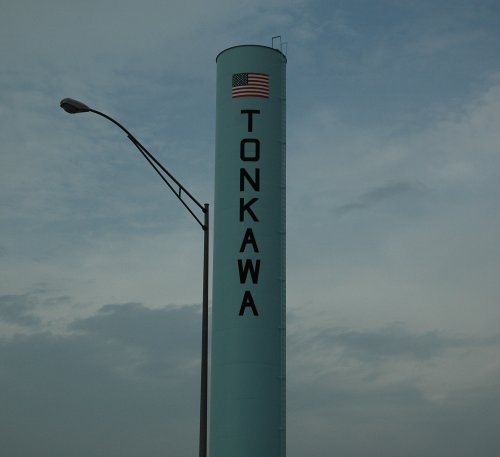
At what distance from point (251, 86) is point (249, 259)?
→ 7.63 meters

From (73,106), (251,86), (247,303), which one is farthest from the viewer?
(251,86)

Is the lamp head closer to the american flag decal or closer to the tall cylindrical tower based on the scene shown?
the tall cylindrical tower

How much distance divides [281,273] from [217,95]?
8.66 metres

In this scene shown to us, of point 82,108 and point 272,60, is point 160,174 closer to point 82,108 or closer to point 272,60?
point 82,108

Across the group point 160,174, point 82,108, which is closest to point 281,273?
point 160,174

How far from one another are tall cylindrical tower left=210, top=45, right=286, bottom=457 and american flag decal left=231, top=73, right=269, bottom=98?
0.04m

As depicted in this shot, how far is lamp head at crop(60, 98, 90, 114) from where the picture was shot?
2098 cm

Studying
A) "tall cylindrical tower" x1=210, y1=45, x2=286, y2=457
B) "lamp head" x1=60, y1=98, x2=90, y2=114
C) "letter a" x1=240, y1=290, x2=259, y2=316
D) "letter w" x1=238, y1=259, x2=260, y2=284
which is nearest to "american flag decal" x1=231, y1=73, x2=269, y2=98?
"tall cylindrical tower" x1=210, y1=45, x2=286, y2=457

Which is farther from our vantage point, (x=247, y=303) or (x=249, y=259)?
(x=249, y=259)

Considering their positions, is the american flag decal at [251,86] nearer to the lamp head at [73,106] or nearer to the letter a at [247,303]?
the letter a at [247,303]

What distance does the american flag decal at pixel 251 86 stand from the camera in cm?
3269

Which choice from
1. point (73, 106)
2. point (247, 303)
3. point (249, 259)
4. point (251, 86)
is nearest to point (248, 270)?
point (249, 259)

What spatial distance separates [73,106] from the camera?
69.1 ft

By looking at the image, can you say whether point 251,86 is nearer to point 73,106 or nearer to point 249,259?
point 249,259
